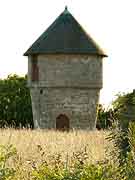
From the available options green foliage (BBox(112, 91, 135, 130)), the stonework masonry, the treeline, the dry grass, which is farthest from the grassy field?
the treeline

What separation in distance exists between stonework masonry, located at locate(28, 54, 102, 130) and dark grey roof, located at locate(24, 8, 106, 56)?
0.31 metres

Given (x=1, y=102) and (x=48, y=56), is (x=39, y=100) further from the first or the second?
(x=1, y=102)

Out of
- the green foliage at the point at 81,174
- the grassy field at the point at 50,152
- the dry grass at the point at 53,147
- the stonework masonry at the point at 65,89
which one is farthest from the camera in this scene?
the stonework masonry at the point at 65,89

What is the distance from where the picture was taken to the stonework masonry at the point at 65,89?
32531mm

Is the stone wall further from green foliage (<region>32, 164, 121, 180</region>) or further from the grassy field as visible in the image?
green foliage (<region>32, 164, 121, 180</region>)

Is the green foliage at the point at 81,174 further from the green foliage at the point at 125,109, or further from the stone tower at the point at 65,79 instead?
the stone tower at the point at 65,79

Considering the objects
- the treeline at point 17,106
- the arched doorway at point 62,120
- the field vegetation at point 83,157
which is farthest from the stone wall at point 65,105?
the field vegetation at point 83,157

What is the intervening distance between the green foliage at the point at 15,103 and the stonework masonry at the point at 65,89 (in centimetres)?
612

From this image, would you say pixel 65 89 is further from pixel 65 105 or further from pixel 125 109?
pixel 125 109

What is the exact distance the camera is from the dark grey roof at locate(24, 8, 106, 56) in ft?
108

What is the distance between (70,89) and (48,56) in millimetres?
1983

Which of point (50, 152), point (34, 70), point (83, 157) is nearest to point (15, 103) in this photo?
point (34, 70)

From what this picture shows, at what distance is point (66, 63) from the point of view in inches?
1281

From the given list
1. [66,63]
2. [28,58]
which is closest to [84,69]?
[66,63]
